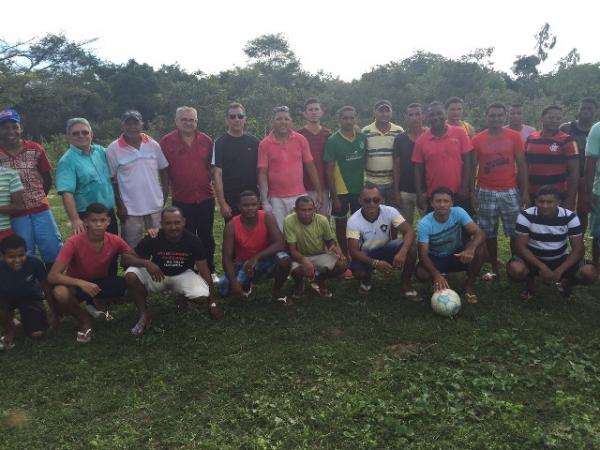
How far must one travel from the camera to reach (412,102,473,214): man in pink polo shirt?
19.6 ft

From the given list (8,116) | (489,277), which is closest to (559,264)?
(489,277)

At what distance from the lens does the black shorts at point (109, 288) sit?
5184 millimetres

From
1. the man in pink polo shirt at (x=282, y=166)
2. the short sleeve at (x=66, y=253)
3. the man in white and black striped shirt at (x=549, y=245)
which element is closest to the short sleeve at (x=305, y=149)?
the man in pink polo shirt at (x=282, y=166)

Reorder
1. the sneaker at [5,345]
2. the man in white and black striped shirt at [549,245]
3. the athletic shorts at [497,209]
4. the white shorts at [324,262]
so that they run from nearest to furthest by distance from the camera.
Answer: the sneaker at [5,345] → the man in white and black striped shirt at [549,245] → the white shorts at [324,262] → the athletic shorts at [497,209]

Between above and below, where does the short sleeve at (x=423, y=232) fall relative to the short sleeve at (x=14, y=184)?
below

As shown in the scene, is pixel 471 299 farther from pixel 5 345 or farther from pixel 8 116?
pixel 8 116

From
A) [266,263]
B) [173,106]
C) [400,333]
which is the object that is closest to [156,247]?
[266,263]

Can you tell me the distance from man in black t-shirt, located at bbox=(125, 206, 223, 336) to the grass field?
27 cm

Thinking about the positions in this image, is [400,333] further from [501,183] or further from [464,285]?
[501,183]

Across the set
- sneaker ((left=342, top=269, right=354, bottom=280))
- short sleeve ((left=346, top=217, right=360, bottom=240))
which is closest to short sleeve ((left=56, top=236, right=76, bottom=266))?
short sleeve ((left=346, top=217, right=360, bottom=240))

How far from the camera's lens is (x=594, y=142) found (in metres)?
5.62

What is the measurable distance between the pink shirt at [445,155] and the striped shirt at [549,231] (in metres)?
0.98

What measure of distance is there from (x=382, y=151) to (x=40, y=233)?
4182mm

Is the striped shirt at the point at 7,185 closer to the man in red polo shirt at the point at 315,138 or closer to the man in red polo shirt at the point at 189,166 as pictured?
the man in red polo shirt at the point at 189,166
